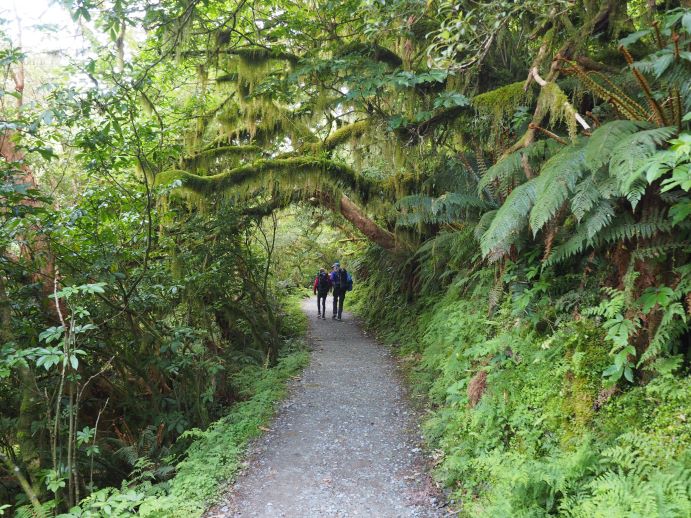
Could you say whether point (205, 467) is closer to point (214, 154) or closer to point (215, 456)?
point (215, 456)

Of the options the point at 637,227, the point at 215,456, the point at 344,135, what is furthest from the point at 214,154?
the point at 637,227

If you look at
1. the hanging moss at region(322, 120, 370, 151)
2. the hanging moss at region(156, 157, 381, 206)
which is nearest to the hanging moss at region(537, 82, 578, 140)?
the hanging moss at region(156, 157, 381, 206)

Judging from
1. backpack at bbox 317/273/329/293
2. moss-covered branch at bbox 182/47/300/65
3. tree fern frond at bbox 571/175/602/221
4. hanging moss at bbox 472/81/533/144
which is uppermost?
moss-covered branch at bbox 182/47/300/65

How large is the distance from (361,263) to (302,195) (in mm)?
7358

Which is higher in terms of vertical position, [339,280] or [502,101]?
[502,101]

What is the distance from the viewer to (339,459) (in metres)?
4.57

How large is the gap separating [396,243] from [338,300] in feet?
15.0

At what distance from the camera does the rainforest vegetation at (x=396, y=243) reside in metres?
2.97

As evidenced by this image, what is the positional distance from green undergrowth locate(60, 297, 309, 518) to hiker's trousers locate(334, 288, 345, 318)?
516 cm

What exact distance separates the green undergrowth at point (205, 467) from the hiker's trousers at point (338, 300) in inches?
203

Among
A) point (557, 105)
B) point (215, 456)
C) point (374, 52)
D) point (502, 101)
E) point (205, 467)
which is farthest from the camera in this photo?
point (374, 52)

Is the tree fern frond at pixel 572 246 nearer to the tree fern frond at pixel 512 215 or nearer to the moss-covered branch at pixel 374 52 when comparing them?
the tree fern frond at pixel 512 215

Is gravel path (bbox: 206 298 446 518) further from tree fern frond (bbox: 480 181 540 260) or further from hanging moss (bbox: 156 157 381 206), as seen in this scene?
hanging moss (bbox: 156 157 381 206)

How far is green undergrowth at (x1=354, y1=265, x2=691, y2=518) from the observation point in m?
2.42
